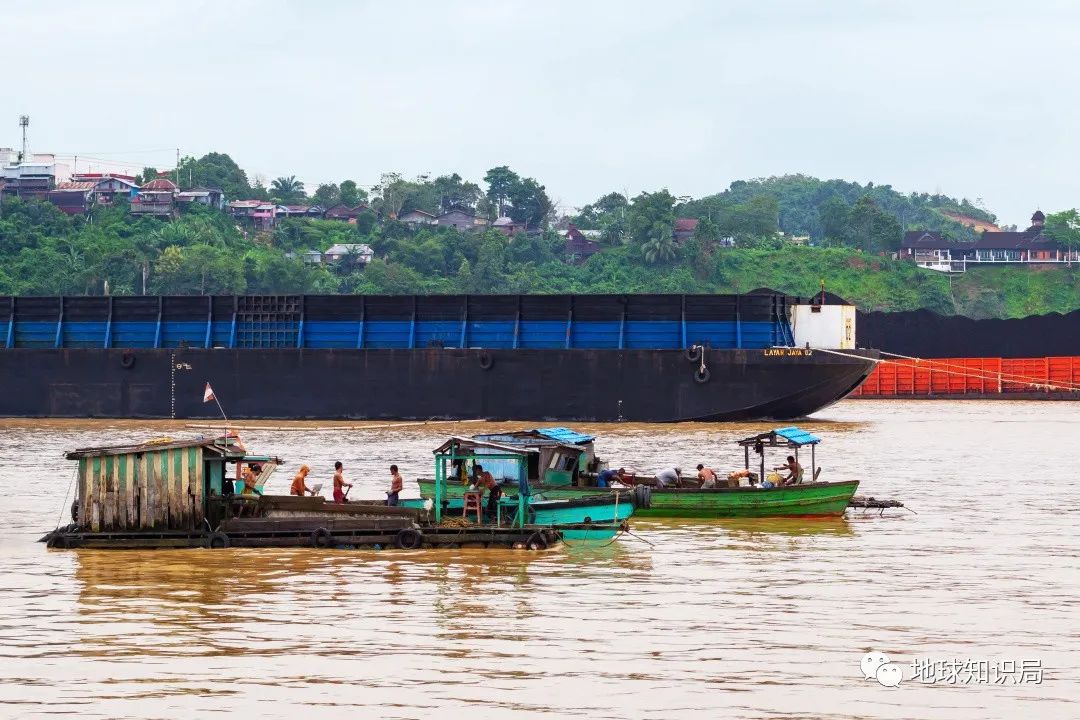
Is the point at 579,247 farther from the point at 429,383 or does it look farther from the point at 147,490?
the point at 147,490

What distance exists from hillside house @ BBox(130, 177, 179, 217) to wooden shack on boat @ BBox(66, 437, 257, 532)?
146873mm

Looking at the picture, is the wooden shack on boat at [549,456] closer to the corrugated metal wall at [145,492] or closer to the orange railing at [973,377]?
the corrugated metal wall at [145,492]

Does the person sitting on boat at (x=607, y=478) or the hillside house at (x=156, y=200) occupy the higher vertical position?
the hillside house at (x=156, y=200)

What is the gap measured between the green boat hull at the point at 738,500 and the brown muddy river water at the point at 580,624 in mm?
347

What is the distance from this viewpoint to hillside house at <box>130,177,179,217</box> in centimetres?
17162

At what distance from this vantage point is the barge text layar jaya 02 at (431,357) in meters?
59.4

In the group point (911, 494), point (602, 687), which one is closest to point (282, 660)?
point (602, 687)

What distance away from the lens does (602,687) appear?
17.9 metres

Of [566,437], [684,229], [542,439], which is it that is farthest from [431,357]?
[684,229]

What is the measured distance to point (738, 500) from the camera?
3198 centimetres

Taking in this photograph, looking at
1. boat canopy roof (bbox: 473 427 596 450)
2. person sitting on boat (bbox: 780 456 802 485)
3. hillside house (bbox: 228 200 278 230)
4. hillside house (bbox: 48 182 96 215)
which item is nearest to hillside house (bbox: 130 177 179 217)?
hillside house (bbox: 48 182 96 215)

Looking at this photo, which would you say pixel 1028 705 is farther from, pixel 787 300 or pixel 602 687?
pixel 787 300

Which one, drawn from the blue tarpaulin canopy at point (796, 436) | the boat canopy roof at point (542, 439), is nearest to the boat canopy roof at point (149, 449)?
the boat canopy roof at point (542, 439)

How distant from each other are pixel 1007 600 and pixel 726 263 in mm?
147121
